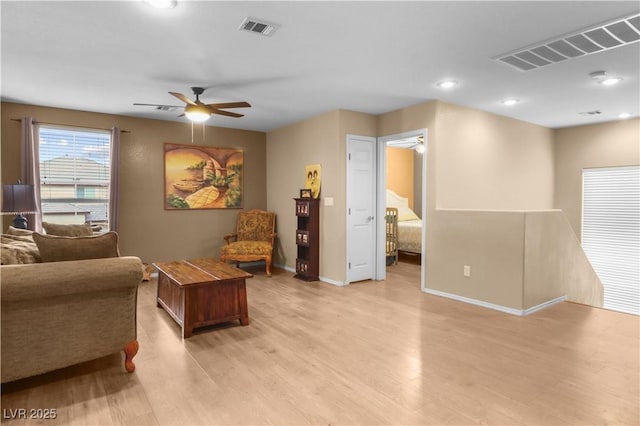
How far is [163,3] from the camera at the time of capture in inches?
94.3

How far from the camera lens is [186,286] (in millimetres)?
3252

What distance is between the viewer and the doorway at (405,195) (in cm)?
498

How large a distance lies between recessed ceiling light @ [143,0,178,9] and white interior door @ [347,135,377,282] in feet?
10.5

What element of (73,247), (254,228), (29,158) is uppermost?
(29,158)

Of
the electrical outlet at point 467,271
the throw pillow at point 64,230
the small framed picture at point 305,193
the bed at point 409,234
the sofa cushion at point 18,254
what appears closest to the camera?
the sofa cushion at point 18,254

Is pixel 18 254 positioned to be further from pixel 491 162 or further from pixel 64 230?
pixel 491 162

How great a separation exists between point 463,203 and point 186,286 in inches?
150

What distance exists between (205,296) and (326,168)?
2752 millimetres

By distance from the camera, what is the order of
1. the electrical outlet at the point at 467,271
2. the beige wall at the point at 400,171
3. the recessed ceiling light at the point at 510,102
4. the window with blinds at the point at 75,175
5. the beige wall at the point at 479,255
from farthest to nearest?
the beige wall at the point at 400,171 → the window with blinds at the point at 75,175 → the recessed ceiling light at the point at 510,102 → the electrical outlet at the point at 467,271 → the beige wall at the point at 479,255

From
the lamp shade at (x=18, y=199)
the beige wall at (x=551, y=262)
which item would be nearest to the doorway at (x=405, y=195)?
the beige wall at (x=551, y=262)

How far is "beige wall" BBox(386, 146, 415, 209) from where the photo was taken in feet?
27.5

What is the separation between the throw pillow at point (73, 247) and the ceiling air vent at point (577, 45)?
142 inches

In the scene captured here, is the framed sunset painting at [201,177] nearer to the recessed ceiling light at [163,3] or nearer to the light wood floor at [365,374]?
the light wood floor at [365,374]

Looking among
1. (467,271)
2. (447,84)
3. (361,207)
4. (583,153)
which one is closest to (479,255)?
(467,271)
